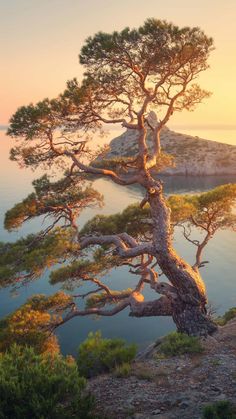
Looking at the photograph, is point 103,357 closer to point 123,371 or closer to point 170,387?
point 123,371

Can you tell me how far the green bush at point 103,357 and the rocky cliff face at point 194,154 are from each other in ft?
257

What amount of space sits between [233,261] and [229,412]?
36.2 meters

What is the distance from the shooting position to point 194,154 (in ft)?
334

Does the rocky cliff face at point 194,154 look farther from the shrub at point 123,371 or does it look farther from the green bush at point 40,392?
the green bush at point 40,392

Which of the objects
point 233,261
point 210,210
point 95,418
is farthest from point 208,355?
point 233,261

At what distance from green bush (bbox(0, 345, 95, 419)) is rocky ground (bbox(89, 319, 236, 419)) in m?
1.19

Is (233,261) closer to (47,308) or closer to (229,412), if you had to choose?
(47,308)

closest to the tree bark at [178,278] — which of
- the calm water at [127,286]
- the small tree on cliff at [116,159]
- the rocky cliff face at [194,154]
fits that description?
the small tree on cliff at [116,159]

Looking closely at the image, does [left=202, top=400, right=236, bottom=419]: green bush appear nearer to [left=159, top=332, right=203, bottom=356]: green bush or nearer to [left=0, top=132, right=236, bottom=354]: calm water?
[left=159, top=332, right=203, bottom=356]: green bush

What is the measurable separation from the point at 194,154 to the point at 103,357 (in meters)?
92.6

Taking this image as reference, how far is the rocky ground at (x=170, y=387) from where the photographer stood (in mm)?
9555

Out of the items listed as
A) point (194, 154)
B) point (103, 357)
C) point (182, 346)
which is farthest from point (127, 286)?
point (194, 154)

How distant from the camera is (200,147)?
104 m

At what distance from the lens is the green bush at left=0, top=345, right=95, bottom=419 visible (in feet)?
25.5
